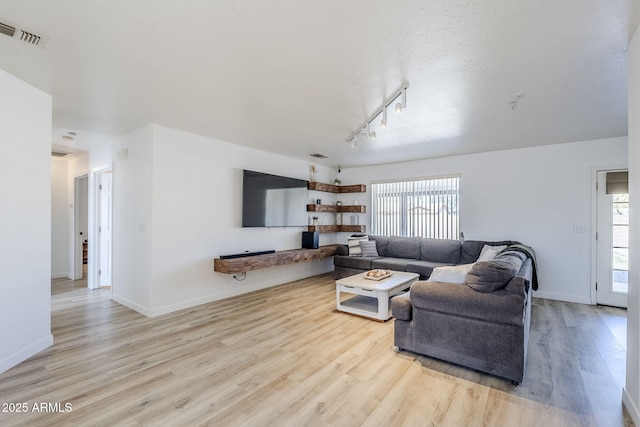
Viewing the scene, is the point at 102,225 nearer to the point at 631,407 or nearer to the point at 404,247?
the point at 404,247

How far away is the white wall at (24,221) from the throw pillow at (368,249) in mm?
4590

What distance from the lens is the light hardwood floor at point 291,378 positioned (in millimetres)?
1871

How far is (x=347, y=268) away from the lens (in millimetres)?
5645

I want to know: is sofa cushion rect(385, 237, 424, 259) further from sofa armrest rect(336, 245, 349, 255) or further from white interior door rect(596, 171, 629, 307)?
white interior door rect(596, 171, 629, 307)

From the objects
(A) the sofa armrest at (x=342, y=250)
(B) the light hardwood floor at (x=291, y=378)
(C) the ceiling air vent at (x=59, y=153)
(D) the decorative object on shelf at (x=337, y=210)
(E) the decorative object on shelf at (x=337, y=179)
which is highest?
(C) the ceiling air vent at (x=59, y=153)

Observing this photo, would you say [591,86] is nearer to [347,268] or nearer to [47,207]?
[347,268]

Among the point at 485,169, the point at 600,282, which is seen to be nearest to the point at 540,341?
the point at 600,282

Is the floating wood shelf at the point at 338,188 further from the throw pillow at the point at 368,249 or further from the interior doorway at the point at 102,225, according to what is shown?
the interior doorway at the point at 102,225

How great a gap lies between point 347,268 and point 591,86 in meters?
4.22

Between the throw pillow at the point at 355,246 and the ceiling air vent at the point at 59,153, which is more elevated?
the ceiling air vent at the point at 59,153

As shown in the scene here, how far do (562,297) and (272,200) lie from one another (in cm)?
495

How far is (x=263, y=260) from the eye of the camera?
15.0 feet

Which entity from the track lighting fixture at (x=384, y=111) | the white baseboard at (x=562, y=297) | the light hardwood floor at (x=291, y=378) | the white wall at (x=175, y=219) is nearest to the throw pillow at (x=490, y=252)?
the light hardwood floor at (x=291, y=378)

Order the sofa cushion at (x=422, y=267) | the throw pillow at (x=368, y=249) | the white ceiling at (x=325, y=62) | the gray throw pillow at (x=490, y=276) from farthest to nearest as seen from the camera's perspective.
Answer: the throw pillow at (x=368, y=249) < the sofa cushion at (x=422, y=267) < the gray throw pillow at (x=490, y=276) < the white ceiling at (x=325, y=62)
